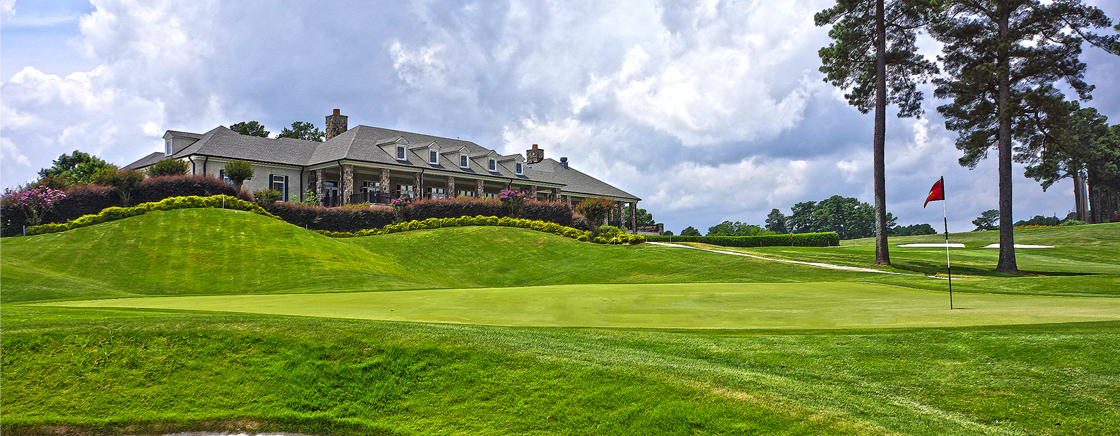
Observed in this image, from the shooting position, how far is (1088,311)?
9461 millimetres

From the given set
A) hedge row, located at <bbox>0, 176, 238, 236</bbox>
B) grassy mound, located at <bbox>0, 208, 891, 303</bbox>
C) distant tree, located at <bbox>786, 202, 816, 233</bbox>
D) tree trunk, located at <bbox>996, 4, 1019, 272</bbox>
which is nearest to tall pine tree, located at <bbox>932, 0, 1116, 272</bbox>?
tree trunk, located at <bbox>996, 4, 1019, 272</bbox>

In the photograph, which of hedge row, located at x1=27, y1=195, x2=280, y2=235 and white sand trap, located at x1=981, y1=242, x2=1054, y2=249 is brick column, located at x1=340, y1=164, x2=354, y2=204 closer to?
hedge row, located at x1=27, y1=195, x2=280, y2=235

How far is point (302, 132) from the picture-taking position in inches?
2253

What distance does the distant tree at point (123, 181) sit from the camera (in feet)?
86.6

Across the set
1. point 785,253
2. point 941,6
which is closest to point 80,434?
point 785,253

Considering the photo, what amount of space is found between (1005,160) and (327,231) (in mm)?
31178

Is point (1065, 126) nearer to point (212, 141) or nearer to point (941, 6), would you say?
point (941, 6)

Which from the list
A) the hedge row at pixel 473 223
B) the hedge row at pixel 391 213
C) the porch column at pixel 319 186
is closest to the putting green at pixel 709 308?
the hedge row at pixel 473 223

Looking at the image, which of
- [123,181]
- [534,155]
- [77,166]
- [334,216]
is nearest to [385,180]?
[334,216]

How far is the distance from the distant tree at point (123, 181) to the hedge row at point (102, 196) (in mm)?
235

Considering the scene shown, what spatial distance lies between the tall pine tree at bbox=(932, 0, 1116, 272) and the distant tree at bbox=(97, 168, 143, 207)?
3448 cm

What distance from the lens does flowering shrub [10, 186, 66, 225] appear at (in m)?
24.6

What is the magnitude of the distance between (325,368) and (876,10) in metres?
27.5

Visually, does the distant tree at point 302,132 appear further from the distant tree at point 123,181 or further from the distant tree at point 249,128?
the distant tree at point 123,181
